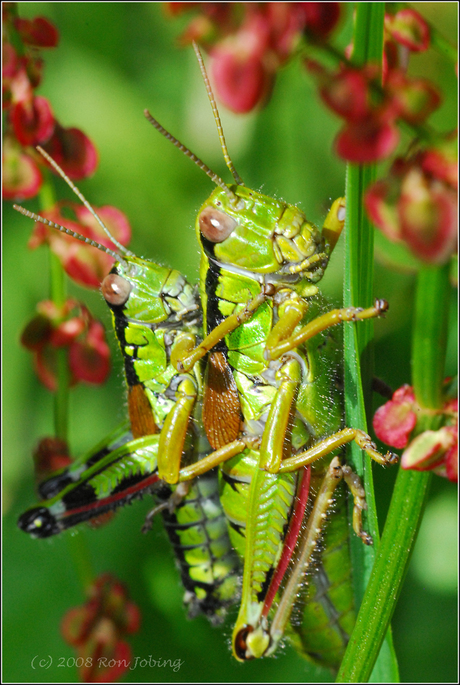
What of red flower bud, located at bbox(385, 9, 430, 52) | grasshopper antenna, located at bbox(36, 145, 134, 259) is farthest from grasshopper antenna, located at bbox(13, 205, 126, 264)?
Result: red flower bud, located at bbox(385, 9, 430, 52)

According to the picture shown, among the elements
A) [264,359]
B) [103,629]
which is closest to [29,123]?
[264,359]

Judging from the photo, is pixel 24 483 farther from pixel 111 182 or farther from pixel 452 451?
pixel 452 451

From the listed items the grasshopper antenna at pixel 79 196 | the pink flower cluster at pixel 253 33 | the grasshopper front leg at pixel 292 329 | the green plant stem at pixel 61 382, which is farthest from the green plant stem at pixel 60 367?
the pink flower cluster at pixel 253 33

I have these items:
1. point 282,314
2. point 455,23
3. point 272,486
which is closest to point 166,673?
point 272,486

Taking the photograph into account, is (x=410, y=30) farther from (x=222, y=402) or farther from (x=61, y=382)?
(x=61, y=382)

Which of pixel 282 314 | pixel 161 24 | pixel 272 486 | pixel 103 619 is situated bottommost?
pixel 103 619

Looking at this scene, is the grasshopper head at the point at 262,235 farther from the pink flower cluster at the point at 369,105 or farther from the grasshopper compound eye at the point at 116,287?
the pink flower cluster at the point at 369,105

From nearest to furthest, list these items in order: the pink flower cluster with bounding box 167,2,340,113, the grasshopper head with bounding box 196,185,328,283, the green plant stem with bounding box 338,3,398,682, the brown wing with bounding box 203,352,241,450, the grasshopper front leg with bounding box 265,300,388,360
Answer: the pink flower cluster with bounding box 167,2,340,113
the green plant stem with bounding box 338,3,398,682
the grasshopper front leg with bounding box 265,300,388,360
the grasshopper head with bounding box 196,185,328,283
the brown wing with bounding box 203,352,241,450

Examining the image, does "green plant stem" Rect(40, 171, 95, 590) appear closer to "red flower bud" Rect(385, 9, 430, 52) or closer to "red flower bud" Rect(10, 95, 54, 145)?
"red flower bud" Rect(10, 95, 54, 145)
